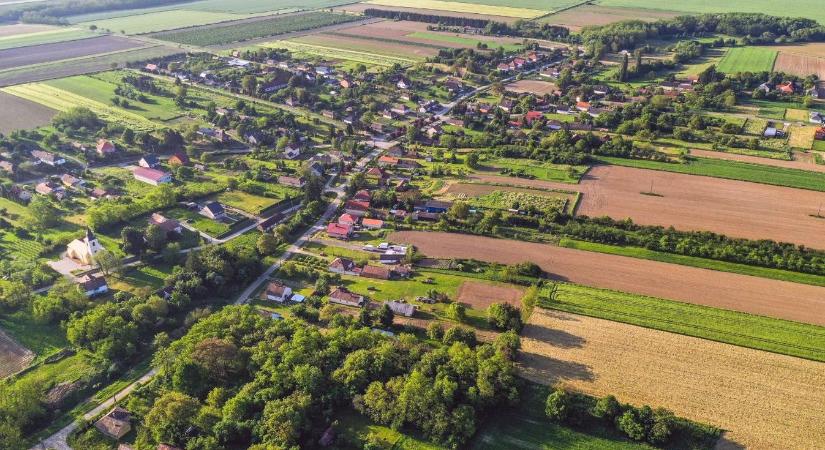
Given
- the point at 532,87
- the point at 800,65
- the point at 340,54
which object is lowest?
the point at 532,87

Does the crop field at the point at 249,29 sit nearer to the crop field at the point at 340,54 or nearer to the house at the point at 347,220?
the crop field at the point at 340,54

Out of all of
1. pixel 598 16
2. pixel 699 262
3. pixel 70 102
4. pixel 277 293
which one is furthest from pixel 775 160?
pixel 70 102

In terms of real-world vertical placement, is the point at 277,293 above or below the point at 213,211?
below

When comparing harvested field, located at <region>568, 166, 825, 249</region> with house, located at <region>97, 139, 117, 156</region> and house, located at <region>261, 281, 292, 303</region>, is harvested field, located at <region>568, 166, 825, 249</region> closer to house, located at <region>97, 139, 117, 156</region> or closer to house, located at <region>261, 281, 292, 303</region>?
house, located at <region>261, 281, 292, 303</region>

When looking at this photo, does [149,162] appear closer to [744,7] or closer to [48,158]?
[48,158]

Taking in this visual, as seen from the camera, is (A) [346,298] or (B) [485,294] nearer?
(A) [346,298]

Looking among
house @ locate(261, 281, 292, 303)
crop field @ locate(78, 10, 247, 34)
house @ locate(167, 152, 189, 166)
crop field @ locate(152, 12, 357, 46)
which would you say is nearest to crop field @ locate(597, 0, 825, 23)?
crop field @ locate(152, 12, 357, 46)

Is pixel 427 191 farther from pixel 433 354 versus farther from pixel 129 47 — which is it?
pixel 129 47

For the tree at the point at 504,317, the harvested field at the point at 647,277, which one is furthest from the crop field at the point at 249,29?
the tree at the point at 504,317
